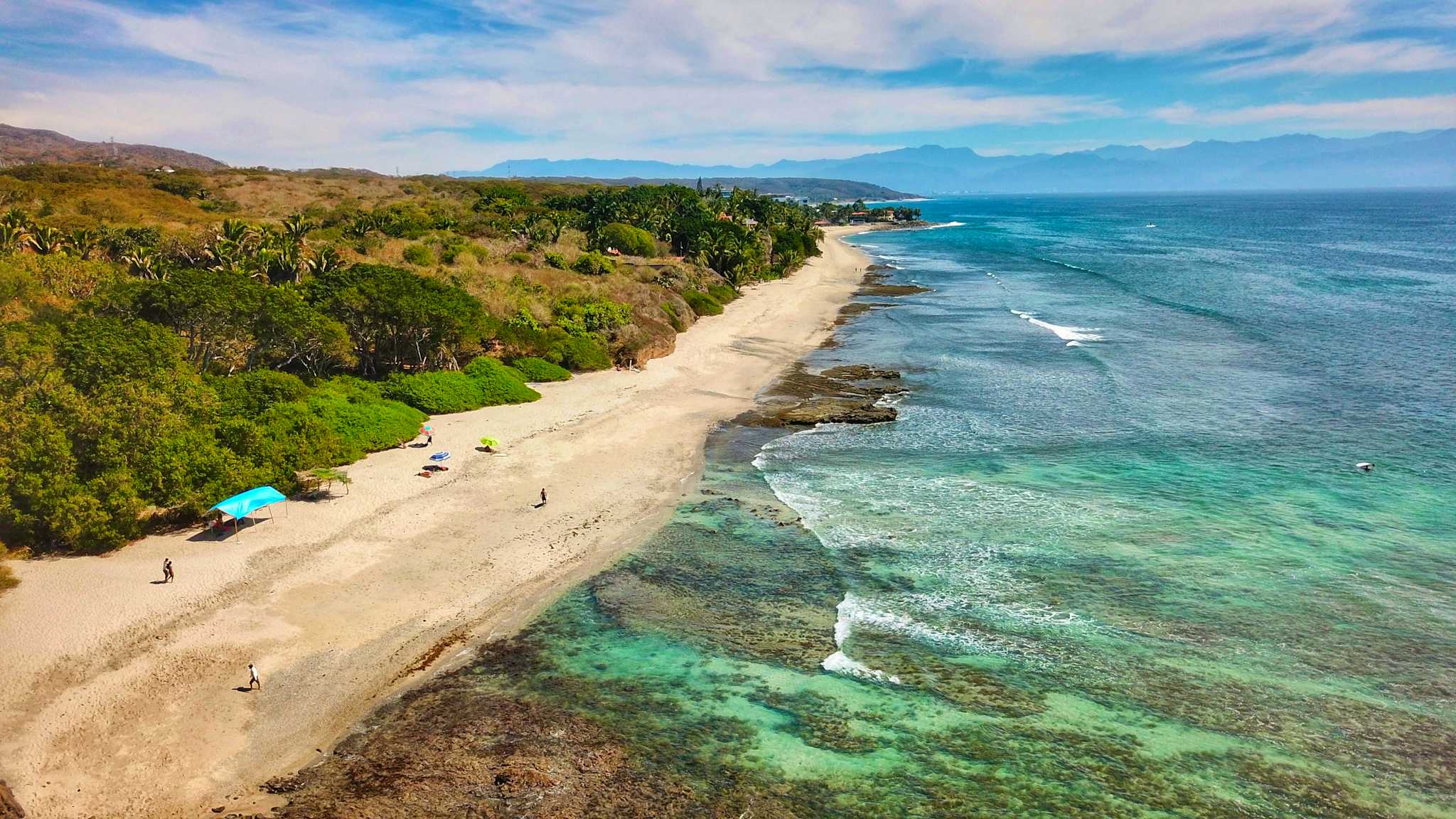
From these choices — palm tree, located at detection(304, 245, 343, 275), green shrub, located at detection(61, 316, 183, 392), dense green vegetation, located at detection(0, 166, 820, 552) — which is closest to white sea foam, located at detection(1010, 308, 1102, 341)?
dense green vegetation, located at detection(0, 166, 820, 552)

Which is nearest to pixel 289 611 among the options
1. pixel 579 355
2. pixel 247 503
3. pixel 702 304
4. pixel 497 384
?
pixel 247 503

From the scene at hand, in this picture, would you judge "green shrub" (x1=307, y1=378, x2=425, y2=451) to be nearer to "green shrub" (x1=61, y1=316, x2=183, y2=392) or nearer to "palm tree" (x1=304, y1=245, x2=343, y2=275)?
"green shrub" (x1=61, y1=316, x2=183, y2=392)

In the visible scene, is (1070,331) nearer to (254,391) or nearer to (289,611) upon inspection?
(254,391)

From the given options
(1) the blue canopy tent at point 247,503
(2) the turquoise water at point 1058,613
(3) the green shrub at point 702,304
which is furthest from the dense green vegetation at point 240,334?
(2) the turquoise water at point 1058,613

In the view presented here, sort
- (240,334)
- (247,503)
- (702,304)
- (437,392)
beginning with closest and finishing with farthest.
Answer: (247,503) → (240,334) → (437,392) → (702,304)

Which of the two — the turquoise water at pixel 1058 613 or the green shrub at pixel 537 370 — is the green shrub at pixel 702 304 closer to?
the green shrub at pixel 537 370

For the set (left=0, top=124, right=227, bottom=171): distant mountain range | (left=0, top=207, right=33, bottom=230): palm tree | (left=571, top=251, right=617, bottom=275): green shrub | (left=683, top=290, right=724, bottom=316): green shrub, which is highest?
(left=0, top=124, right=227, bottom=171): distant mountain range

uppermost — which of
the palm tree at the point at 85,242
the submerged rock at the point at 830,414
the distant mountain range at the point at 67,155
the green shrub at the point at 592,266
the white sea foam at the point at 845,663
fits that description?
the distant mountain range at the point at 67,155
